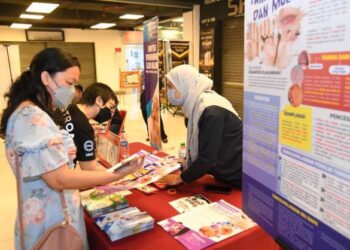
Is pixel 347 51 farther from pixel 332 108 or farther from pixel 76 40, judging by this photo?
pixel 76 40

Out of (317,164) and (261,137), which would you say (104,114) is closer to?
(261,137)

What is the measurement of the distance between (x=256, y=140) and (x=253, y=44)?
30 cm

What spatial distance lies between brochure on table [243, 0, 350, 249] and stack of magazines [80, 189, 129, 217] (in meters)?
0.77

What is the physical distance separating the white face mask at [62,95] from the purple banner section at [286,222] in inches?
31.8

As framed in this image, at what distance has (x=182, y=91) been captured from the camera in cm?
203

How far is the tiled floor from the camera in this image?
2.90 metres

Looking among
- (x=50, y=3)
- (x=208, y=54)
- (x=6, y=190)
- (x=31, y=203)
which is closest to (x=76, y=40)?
(x=50, y=3)

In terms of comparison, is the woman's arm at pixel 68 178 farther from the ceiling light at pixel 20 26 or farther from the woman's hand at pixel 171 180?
the ceiling light at pixel 20 26

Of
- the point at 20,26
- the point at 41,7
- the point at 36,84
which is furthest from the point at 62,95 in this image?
the point at 20,26

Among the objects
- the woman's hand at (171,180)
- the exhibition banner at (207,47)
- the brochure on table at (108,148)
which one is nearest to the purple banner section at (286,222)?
the woman's hand at (171,180)

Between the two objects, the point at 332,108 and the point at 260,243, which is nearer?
the point at 332,108

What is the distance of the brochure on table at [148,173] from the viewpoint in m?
1.71

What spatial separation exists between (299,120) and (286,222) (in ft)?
0.97

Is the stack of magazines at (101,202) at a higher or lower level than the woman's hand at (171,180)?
lower
